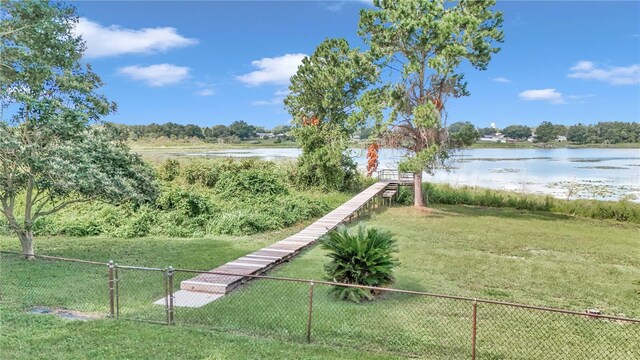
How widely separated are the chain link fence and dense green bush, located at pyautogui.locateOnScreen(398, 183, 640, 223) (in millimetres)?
19459

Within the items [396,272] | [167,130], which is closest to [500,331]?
[396,272]

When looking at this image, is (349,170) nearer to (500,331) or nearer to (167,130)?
(500,331)

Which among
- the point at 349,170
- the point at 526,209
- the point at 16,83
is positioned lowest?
the point at 526,209

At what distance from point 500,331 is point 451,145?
55.4 ft

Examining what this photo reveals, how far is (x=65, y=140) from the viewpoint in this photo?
36.7 feet

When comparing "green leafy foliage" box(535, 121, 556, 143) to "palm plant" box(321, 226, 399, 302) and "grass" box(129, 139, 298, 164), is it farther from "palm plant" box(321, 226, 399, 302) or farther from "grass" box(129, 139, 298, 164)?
"palm plant" box(321, 226, 399, 302)

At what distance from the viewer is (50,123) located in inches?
428

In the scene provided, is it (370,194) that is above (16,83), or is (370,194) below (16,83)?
below

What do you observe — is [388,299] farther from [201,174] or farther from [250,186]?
[201,174]

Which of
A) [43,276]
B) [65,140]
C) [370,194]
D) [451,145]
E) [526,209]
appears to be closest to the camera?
[43,276]


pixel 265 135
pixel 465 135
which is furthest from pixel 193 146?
pixel 465 135

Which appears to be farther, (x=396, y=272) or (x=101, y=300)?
(x=396, y=272)

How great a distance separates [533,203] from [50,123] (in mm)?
25388

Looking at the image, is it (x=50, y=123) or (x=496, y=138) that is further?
(x=496, y=138)
